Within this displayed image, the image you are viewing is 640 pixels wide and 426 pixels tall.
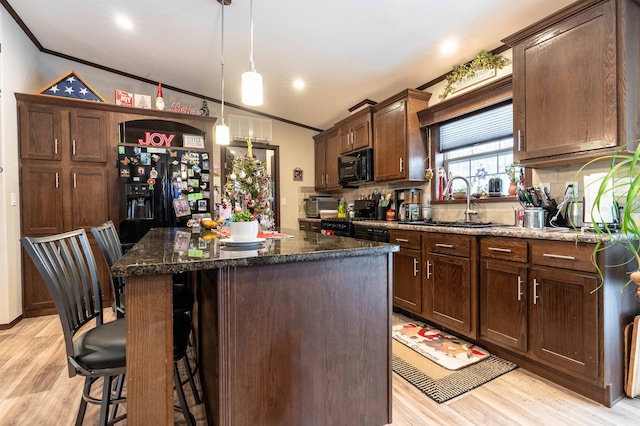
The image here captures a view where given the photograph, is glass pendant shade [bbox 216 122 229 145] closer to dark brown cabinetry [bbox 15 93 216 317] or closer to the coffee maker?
dark brown cabinetry [bbox 15 93 216 317]

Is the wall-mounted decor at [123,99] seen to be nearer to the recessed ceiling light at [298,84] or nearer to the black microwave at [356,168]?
the recessed ceiling light at [298,84]

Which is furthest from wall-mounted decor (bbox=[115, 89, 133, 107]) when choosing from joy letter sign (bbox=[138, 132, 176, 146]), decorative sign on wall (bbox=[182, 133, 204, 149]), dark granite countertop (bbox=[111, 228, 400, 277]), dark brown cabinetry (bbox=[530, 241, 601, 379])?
dark brown cabinetry (bbox=[530, 241, 601, 379])

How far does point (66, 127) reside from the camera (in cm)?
349

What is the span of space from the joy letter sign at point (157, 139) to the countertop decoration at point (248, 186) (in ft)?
8.95

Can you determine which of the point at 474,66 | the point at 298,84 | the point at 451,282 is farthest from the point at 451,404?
the point at 298,84

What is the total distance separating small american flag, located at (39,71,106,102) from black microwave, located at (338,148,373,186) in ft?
10.1

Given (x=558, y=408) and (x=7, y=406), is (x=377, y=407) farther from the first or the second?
(x=7, y=406)

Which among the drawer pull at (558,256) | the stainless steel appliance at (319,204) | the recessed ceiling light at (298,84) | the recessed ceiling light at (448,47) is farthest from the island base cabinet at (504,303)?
the stainless steel appliance at (319,204)

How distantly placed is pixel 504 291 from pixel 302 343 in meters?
1.59

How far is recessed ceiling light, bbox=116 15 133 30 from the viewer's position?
3009 millimetres

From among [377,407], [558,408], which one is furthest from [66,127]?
[558,408]

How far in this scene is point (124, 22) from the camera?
3078 mm

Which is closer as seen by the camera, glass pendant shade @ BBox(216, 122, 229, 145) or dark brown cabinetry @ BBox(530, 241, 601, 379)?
dark brown cabinetry @ BBox(530, 241, 601, 379)

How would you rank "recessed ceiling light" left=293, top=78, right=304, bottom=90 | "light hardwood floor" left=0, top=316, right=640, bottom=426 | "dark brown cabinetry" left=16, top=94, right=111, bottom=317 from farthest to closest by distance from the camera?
"recessed ceiling light" left=293, top=78, right=304, bottom=90
"dark brown cabinetry" left=16, top=94, right=111, bottom=317
"light hardwood floor" left=0, top=316, right=640, bottom=426
